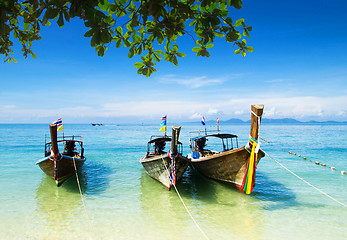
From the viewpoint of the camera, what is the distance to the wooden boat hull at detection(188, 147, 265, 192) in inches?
396

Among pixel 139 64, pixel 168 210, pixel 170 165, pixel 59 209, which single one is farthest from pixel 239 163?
pixel 59 209

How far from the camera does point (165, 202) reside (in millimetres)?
10148

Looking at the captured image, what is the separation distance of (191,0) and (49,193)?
488 inches

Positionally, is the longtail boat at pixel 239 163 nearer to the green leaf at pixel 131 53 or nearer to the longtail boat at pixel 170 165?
the longtail boat at pixel 170 165

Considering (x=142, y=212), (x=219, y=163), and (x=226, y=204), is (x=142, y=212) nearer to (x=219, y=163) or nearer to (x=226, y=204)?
(x=226, y=204)

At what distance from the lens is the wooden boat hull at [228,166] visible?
33.0 feet

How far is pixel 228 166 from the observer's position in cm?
1088

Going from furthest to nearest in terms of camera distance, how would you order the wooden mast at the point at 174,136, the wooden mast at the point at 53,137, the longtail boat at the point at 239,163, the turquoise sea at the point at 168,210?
the wooden mast at the point at 53,137 → the wooden mast at the point at 174,136 → the longtail boat at the point at 239,163 → the turquoise sea at the point at 168,210

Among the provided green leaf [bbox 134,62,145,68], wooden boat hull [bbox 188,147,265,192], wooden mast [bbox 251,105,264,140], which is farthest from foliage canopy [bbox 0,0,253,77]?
wooden boat hull [bbox 188,147,265,192]

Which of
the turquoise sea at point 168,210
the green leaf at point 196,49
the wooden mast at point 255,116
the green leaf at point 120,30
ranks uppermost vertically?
the green leaf at point 120,30

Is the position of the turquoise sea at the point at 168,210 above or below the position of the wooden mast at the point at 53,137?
below

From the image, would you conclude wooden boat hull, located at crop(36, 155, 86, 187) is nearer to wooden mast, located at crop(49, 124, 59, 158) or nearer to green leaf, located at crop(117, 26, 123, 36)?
wooden mast, located at crop(49, 124, 59, 158)

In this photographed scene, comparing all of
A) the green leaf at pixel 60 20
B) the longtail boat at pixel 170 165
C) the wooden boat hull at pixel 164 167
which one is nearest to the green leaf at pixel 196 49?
the green leaf at pixel 60 20

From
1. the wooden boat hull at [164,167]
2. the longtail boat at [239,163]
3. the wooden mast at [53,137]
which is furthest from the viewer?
the wooden boat hull at [164,167]
